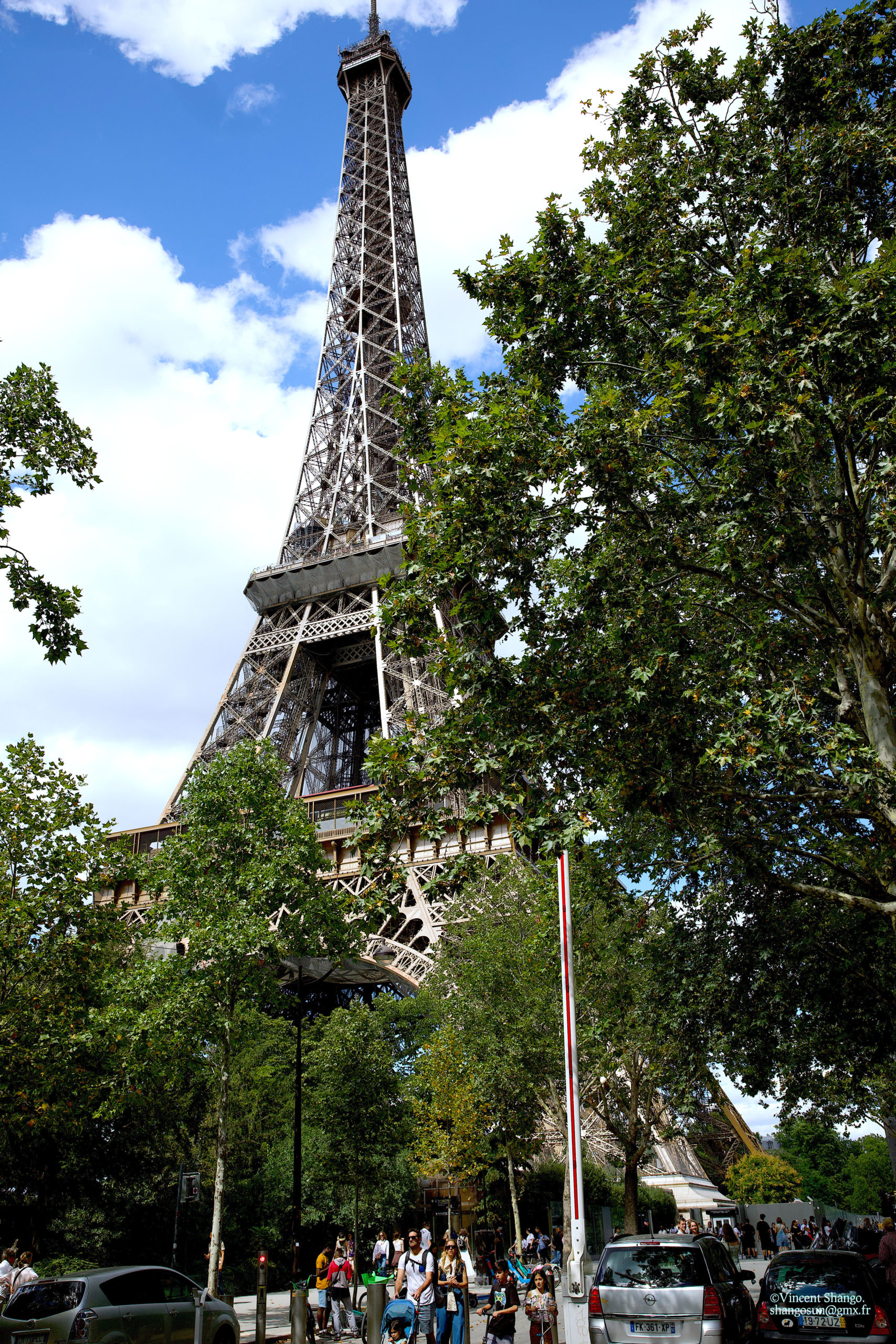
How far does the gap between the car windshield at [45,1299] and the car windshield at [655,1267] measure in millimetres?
5484

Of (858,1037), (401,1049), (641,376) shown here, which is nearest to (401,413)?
(641,376)

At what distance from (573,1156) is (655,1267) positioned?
3.38m

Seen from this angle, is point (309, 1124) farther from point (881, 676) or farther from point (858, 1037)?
point (881, 676)

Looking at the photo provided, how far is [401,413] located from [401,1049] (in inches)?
1193

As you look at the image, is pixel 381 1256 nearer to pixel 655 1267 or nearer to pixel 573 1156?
pixel 655 1267

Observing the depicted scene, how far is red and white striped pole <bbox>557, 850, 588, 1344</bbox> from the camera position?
709 centimetres

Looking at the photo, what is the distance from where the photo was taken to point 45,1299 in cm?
1034

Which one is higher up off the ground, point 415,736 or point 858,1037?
point 415,736

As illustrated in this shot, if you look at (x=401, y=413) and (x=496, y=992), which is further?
(x=496, y=992)

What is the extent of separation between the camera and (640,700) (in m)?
10.1

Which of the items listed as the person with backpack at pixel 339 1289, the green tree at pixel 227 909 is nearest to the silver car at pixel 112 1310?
the person with backpack at pixel 339 1289

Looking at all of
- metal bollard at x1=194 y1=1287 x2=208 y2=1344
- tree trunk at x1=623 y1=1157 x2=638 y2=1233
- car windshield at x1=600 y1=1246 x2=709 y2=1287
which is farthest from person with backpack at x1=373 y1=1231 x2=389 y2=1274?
car windshield at x1=600 y1=1246 x2=709 y2=1287

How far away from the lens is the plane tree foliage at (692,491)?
30.9 feet

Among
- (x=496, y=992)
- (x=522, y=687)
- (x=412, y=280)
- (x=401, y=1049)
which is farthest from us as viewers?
(x=412, y=280)
